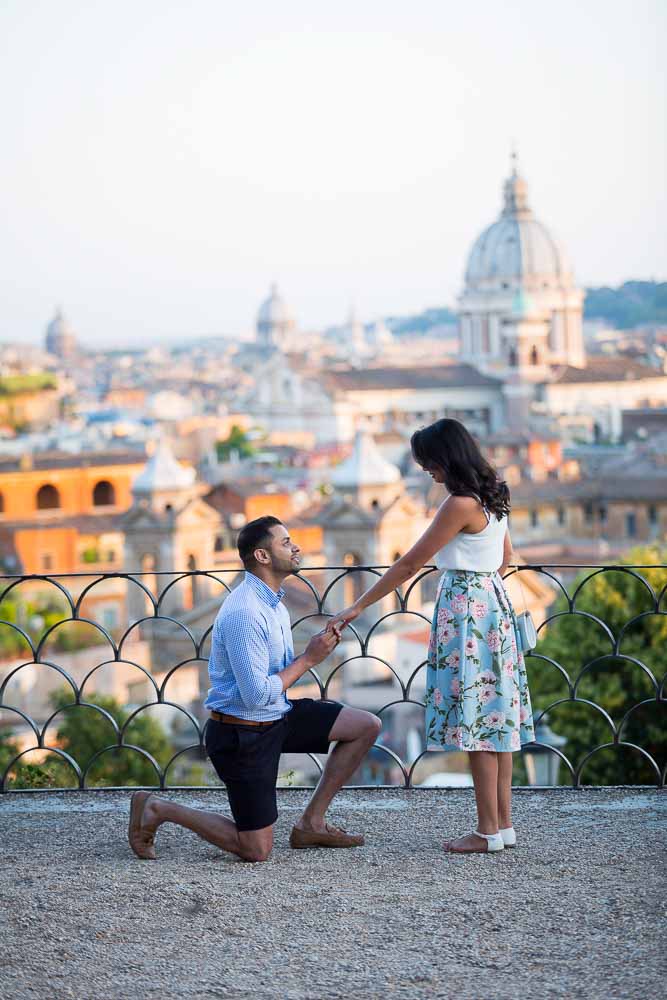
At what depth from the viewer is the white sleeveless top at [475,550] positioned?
338cm

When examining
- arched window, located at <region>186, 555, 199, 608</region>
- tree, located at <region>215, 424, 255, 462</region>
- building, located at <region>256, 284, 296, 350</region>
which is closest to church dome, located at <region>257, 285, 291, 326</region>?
building, located at <region>256, 284, 296, 350</region>

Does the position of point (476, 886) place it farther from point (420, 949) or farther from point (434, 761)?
point (434, 761)

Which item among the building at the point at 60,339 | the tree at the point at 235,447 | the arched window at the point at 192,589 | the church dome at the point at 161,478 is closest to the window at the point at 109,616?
the arched window at the point at 192,589

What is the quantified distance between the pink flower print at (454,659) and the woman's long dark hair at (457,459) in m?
0.30

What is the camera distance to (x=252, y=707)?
3.36 meters

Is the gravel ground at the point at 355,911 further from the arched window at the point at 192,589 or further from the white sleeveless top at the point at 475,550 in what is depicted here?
the arched window at the point at 192,589

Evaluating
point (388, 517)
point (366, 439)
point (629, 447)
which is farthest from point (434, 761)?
Answer: point (629, 447)

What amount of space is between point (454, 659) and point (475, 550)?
0.70ft

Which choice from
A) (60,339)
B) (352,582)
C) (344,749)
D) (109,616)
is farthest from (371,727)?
(60,339)

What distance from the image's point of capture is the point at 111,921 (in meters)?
3.05

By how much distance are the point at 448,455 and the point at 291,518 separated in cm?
3157

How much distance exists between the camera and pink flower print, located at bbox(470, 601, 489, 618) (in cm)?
339

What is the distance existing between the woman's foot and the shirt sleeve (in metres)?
0.48

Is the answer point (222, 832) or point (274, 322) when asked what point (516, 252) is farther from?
point (222, 832)
